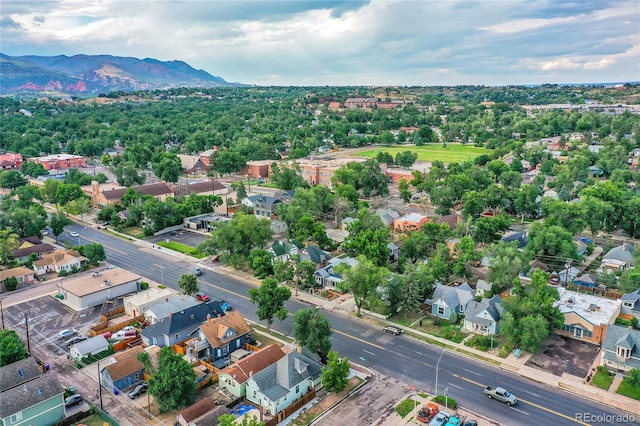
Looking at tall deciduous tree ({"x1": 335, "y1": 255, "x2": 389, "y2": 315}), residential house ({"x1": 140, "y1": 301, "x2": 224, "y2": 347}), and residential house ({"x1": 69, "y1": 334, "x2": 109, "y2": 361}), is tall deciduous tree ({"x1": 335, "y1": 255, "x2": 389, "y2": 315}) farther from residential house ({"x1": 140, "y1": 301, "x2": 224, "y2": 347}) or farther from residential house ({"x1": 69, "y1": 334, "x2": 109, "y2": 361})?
residential house ({"x1": 69, "y1": 334, "x2": 109, "y2": 361})

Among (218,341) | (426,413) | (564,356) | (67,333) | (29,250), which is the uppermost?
(218,341)

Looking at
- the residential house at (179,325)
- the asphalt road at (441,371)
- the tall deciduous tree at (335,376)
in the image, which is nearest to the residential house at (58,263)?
the asphalt road at (441,371)

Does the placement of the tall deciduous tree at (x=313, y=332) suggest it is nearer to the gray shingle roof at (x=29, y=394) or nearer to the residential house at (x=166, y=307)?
the residential house at (x=166, y=307)

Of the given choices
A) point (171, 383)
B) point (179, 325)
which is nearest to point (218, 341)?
point (179, 325)

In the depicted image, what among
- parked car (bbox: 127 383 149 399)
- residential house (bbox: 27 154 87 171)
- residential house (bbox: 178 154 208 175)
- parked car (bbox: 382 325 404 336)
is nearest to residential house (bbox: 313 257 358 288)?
parked car (bbox: 382 325 404 336)

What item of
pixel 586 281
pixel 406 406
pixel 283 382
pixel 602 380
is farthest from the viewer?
pixel 586 281

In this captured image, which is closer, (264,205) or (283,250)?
(283,250)

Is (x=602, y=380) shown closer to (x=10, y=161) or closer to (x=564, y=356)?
(x=564, y=356)
